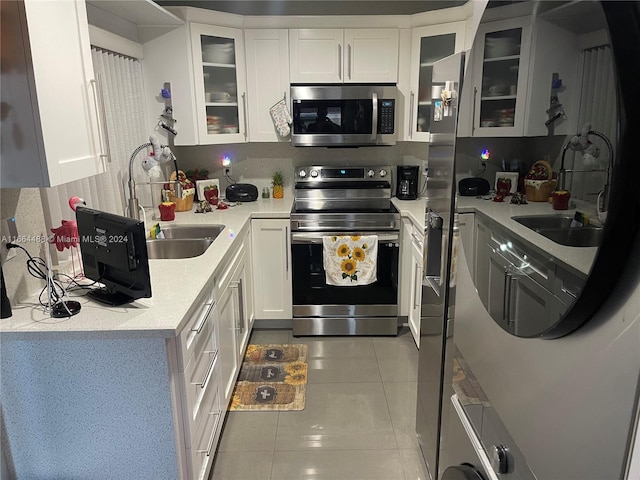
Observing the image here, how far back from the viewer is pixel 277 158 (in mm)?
3971

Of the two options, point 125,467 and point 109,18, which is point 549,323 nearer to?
point 125,467

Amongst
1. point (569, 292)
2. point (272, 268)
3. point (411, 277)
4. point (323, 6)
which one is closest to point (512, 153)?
point (569, 292)

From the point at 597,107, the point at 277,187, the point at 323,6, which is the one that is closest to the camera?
the point at 597,107

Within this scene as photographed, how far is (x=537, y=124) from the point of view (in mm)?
868

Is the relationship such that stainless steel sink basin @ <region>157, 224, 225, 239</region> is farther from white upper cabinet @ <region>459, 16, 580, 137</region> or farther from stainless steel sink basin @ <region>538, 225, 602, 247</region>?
stainless steel sink basin @ <region>538, 225, 602, 247</region>

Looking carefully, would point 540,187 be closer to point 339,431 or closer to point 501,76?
point 501,76

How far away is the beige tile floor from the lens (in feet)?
7.33

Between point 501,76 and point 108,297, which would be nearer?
point 501,76

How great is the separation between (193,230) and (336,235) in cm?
100

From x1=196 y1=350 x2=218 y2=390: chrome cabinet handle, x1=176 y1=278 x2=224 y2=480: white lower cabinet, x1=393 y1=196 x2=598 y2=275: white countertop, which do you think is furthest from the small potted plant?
x1=393 y1=196 x2=598 y2=275: white countertop

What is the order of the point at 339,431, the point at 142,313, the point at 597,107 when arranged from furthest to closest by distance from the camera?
the point at 339,431 → the point at 142,313 → the point at 597,107

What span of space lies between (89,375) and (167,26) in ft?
8.17

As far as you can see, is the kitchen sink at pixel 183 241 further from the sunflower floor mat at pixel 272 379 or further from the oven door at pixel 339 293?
the sunflower floor mat at pixel 272 379

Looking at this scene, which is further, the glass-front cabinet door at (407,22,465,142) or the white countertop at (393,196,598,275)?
the glass-front cabinet door at (407,22,465,142)
